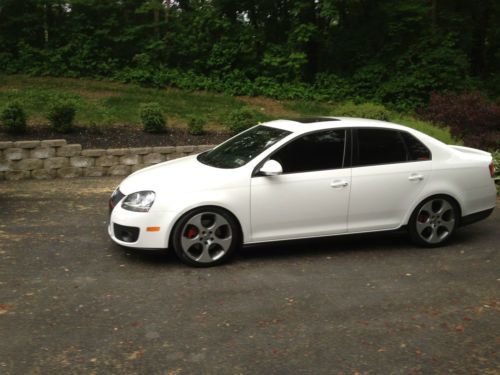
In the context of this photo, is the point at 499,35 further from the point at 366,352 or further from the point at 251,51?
the point at 366,352

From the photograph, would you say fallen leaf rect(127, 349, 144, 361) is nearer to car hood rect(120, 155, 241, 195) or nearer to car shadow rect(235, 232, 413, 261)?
car hood rect(120, 155, 241, 195)

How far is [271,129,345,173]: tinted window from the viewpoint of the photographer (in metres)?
6.58

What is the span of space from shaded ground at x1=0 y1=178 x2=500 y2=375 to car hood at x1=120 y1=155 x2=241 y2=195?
32.6 inches

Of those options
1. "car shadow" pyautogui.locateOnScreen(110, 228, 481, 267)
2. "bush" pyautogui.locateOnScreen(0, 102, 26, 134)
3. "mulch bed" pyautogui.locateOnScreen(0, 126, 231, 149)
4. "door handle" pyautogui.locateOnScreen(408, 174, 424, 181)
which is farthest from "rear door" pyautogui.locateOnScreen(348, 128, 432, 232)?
"bush" pyautogui.locateOnScreen(0, 102, 26, 134)

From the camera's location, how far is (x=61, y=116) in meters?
12.2

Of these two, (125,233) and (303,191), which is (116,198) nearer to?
(125,233)

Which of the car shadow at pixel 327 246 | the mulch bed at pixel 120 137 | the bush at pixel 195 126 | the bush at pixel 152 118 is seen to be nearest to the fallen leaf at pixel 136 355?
the car shadow at pixel 327 246

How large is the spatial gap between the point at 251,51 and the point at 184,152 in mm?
9804

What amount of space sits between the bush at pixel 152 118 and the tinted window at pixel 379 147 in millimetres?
6764

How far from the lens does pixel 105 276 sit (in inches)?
239

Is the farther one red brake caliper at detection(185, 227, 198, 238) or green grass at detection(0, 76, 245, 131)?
green grass at detection(0, 76, 245, 131)

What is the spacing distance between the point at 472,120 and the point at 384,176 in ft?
28.0

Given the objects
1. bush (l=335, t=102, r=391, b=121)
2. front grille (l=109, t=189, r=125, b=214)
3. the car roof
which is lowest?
front grille (l=109, t=189, r=125, b=214)

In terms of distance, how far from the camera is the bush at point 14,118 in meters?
11.7
